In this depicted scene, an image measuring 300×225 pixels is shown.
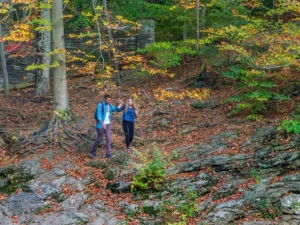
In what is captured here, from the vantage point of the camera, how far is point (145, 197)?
736 cm

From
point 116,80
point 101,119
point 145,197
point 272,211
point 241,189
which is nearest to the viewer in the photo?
point 272,211

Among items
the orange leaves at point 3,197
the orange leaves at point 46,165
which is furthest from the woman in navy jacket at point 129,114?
the orange leaves at point 3,197

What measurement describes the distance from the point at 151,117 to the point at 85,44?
848 centimetres

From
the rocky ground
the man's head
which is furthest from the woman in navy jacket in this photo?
the rocky ground

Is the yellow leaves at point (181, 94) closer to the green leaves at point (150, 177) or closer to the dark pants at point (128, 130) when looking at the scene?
the dark pants at point (128, 130)

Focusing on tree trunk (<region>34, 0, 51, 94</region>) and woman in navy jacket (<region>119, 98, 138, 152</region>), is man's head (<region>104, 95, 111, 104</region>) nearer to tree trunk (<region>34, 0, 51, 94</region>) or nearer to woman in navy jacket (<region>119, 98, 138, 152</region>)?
woman in navy jacket (<region>119, 98, 138, 152</region>)

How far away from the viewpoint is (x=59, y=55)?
33.9 feet

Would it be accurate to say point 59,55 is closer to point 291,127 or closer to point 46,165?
point 46,165

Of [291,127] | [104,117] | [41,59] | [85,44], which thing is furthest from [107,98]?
[85,44]

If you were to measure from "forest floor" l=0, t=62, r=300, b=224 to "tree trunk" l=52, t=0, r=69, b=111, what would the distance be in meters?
1.06

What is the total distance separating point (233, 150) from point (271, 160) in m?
1.09

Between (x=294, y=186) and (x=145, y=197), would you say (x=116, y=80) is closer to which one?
(x=145, y=197)

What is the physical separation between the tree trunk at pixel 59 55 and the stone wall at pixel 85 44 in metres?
7.10

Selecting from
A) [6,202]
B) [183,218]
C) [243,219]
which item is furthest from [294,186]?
[6,202]
